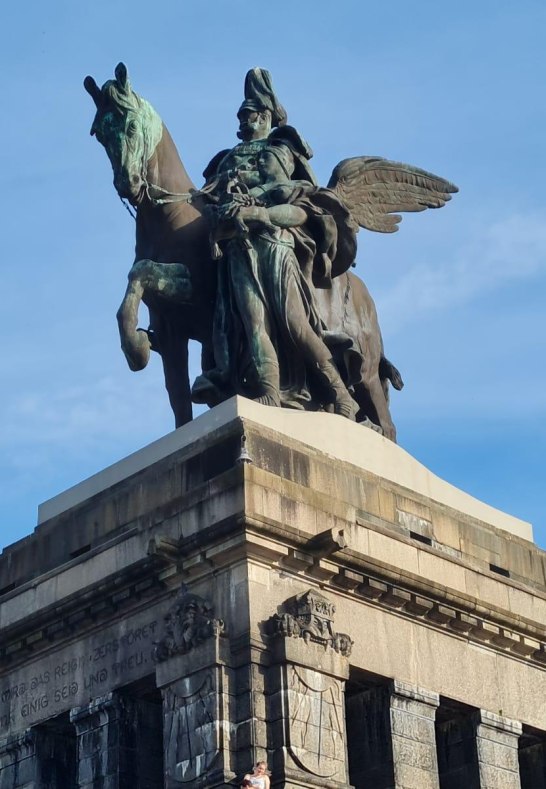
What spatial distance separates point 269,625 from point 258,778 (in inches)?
110

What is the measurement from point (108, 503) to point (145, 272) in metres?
4.40

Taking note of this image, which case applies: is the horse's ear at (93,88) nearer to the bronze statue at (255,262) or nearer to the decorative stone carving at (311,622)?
the bronze statue at (255,262)

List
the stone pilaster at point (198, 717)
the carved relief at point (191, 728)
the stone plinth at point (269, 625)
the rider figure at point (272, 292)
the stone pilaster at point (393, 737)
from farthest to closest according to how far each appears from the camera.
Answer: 1. the rider figure at point (272, 292)
2. the stone pilaster at point (393, 737)
3. the stone plinth at point (269, 625)
4. the carved relief at point (191, 728)
5. the stone pilaster at point (198, 717)


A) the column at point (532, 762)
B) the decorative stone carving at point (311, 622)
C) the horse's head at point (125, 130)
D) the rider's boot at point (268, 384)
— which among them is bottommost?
the column at point (532, 762)

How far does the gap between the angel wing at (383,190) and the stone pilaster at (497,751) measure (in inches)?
378

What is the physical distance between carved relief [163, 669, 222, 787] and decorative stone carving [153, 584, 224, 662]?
0.51m

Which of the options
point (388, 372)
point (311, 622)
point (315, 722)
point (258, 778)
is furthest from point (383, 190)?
point (258, 778)

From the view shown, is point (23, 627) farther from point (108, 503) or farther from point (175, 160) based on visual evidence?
point (175, 160)

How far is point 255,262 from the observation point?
3469 cm

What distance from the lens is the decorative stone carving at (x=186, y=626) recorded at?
97.5 ft

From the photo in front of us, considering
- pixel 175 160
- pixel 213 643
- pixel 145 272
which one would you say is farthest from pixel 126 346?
pixel 213 643

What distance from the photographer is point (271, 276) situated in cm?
3462

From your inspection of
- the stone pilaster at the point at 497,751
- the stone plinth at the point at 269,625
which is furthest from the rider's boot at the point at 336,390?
the stone pilaster at the point at 497,751

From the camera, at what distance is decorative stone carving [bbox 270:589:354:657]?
29.7 metres
